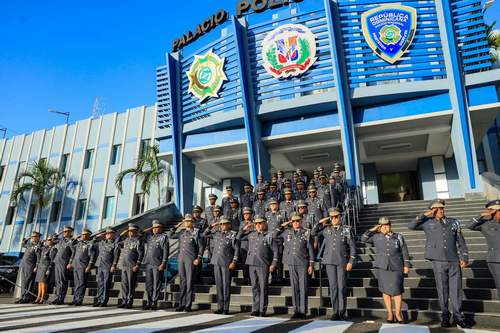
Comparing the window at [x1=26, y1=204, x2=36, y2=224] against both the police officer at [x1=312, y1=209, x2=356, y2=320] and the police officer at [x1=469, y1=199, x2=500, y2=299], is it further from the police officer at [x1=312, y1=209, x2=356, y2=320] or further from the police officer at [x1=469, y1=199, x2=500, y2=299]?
the police officer at [x1=469, y1=199, x2=500, y2=299]

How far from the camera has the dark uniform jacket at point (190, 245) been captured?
24.1 feet

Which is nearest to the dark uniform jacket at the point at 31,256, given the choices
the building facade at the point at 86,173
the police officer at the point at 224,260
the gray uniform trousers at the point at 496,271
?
the police officer at the point at 224,260

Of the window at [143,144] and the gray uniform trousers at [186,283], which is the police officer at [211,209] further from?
the window at [143,144]

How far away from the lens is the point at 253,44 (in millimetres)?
15914

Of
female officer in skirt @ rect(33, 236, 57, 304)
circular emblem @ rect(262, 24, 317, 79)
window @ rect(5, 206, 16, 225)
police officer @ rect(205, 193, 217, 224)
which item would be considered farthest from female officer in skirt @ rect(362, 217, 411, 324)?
window @ rect(5, 206, 16, 225)

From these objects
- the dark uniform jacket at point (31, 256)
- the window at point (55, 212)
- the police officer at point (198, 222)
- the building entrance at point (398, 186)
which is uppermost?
the building entrance at point (398, 186)

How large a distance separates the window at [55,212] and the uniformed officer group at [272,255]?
1847cm

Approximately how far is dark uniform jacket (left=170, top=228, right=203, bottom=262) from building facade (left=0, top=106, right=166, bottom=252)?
1595 centimetres

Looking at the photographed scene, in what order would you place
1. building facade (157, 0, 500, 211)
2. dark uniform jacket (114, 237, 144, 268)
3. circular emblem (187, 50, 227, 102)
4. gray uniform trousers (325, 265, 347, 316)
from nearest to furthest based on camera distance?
gray uniform trousers (325, 265, 347, 316)
dark uniform jacket (114, 237, 144, 268)
building facade (157, 0, 500, 211)
circular emblem (187, 50, 227, 102)

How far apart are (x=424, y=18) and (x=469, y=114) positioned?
13.5ft

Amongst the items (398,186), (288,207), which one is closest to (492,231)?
(288,207)

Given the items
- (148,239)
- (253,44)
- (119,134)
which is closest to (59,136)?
(119,134)

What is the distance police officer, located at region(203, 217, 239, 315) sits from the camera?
21.3 ft

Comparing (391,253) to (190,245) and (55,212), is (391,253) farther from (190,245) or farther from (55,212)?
(55,212)
